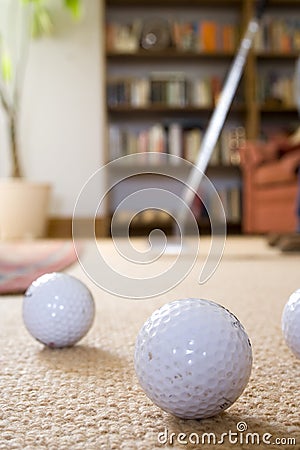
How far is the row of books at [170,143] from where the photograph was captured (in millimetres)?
4230

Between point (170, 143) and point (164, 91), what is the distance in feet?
1.27

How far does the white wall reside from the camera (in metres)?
4.20

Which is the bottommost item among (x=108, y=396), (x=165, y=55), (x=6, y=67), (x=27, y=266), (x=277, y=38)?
(x=27, y=266)

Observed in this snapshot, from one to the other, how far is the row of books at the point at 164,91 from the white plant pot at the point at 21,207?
0.91m

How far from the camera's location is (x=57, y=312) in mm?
747

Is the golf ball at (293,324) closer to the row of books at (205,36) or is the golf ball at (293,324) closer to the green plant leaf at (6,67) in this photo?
the green plant leaf at (6,67)

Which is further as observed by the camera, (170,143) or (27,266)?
(170,143)

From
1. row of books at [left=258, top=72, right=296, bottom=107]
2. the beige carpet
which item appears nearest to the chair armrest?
row of books at [left=258, top=72, right=296, bottom=107]

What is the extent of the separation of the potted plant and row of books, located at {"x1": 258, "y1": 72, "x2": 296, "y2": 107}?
1452 mm

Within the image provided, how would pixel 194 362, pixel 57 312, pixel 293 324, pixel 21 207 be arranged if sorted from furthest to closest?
pixel 21 207
pixel 57 312
pixel 293 324
pixel 194 362

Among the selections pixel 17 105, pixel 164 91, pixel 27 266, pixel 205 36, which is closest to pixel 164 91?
pixel 164 91

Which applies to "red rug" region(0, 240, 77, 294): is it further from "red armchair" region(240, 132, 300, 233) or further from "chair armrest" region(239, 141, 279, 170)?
"chair armrest" region(239, 141, 279, 170)

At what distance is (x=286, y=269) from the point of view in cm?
179

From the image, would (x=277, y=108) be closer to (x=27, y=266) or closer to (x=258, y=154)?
(x=258, y=154)
